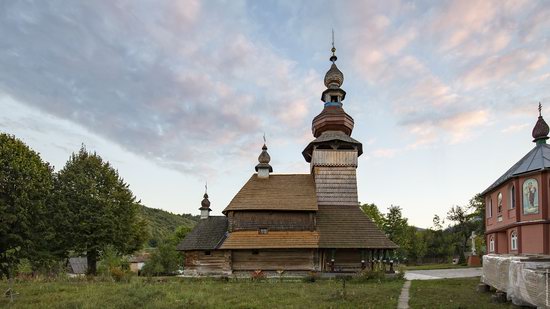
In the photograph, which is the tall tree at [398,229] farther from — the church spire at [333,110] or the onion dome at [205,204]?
the onion dome at [205,204]

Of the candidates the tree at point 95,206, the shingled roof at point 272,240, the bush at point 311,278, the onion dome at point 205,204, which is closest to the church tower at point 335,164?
the shingled roof at point 272,240

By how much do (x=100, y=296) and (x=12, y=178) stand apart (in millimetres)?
16361

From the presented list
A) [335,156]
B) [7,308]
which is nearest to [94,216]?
[7,308]

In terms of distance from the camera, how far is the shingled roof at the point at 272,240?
1059 inches

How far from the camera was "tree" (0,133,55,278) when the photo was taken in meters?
26.9


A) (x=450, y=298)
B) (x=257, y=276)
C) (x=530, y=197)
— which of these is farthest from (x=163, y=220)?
(x=450, y=298)

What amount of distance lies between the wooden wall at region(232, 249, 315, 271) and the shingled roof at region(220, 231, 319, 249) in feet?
2.69

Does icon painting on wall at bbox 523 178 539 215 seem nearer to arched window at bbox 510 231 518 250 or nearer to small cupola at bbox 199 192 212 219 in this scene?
arched window at bbox 510 231 518 250

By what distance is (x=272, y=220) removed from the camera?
2847 cm

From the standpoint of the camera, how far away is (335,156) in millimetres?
31578

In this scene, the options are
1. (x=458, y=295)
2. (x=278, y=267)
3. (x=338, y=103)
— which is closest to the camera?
(x=458, y=295)

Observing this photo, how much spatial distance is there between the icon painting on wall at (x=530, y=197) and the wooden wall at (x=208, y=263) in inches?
726

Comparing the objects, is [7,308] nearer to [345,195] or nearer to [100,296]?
[100,296]

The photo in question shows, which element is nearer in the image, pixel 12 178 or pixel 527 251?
pixel 527 251
